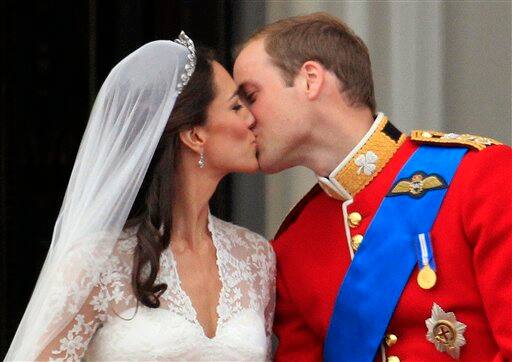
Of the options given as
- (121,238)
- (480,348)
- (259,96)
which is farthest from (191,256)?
(480,348)

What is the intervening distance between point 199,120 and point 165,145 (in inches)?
3.2

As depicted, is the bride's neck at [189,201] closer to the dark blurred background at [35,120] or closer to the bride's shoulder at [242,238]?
the bride's shoulder at [242,238]

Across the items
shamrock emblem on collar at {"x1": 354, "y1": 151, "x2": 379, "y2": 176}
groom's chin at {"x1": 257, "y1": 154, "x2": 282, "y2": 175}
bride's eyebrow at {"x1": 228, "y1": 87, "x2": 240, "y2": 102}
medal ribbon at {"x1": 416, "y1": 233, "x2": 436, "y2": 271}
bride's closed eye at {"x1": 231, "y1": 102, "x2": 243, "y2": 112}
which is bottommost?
medal ribbon at {"x1": 416, "y1": 233, "x2": 436, "y2": 271}

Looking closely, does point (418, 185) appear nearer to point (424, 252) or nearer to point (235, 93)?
point (424, 252)

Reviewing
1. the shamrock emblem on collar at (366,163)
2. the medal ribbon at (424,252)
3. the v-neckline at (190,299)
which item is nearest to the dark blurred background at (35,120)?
the v-neckline at (190,299)

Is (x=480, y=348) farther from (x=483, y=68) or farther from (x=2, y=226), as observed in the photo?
(x=2, y=226)

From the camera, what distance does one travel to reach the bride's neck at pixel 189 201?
8.73 feet

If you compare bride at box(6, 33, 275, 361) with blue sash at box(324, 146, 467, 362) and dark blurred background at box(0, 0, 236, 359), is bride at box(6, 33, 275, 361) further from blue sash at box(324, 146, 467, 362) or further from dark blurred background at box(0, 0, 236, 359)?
dark blurred background at box(0, 0, 236, 359)

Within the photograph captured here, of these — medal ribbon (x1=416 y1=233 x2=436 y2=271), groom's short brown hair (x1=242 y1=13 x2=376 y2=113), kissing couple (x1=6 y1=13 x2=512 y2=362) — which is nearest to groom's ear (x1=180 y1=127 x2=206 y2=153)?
kissing couple (x1=6 y1=13 x2=512 y2=362)

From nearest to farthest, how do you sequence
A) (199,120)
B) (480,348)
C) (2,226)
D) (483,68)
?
(480,348) < (199,120) < (483,68) < (2,226)

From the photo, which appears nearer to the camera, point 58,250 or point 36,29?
point 58,250

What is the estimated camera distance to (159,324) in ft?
8.20

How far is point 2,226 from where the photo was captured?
357 cm

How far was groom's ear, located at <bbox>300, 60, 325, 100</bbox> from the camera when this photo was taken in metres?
2.68
